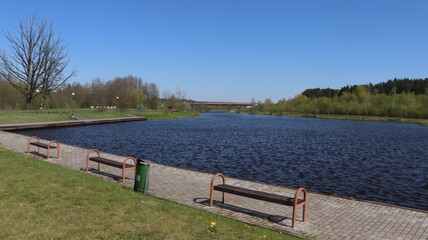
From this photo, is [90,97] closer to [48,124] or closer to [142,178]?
[48,124]

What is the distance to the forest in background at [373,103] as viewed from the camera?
3570 inches

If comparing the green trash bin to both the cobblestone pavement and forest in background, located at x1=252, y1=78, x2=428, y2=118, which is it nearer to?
the cobblestone pavement

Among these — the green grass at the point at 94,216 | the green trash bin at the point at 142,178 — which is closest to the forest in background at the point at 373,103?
the green trash bin at the point at 142,178

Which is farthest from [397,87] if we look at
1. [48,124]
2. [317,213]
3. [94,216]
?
[94,216]

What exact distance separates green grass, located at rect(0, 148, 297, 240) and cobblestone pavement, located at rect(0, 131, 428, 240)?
2.92 feet

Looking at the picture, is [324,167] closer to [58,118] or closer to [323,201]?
[323,201]

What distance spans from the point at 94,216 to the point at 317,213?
5870 millimetres

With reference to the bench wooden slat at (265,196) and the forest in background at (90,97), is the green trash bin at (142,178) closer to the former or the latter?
the bench wooden slat at (265,196)

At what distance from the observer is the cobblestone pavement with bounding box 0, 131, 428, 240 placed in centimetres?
707

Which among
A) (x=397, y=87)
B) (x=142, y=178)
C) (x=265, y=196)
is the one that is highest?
(x=397, y=87)

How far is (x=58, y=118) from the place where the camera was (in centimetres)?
4447

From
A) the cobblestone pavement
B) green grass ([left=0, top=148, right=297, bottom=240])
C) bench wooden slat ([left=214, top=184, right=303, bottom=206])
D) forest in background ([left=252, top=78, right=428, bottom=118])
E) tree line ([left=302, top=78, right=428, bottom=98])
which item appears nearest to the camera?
green grass ([left=0, top=148, right=297, bottom=240])

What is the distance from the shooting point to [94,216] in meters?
6.74

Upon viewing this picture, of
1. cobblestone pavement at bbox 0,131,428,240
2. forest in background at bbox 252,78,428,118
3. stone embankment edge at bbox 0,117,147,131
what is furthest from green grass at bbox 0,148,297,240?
forest in background at bbox 252,78,428,118
